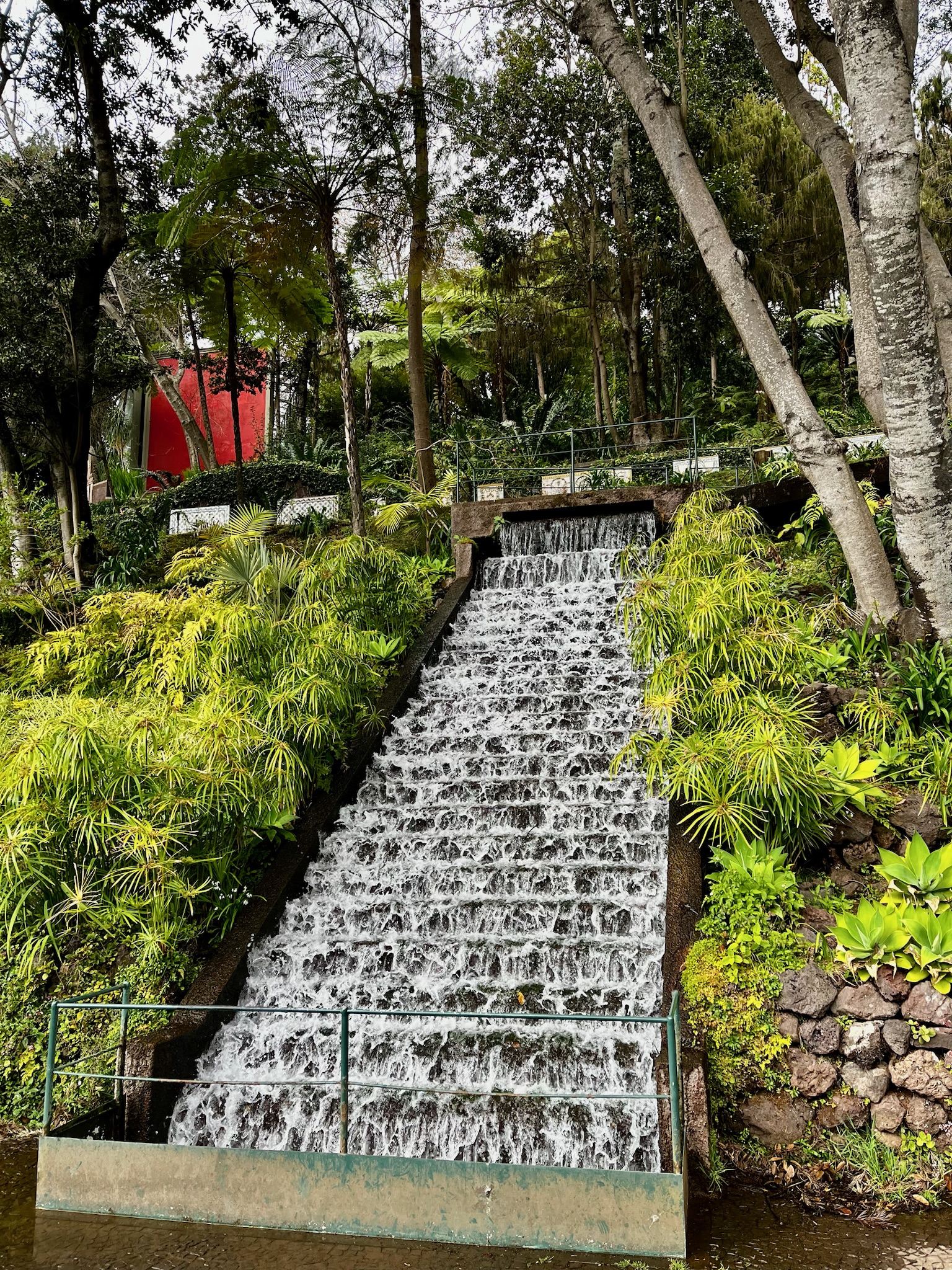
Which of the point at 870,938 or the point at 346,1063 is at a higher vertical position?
the point at 870,938

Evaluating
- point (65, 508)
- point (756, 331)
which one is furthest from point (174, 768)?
point (65, 508)

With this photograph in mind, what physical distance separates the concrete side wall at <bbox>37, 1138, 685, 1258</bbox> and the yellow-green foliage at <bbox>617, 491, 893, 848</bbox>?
2322 mm

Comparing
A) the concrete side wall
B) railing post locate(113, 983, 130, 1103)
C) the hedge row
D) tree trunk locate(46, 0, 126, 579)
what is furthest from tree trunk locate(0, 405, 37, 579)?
the concrete side wall

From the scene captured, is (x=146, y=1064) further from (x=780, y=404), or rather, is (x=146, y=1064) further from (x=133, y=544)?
(x=133, y=544)

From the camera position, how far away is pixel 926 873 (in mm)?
5242

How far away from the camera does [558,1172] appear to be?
13.9 feet

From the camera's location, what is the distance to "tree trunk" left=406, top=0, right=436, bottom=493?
44.2ft

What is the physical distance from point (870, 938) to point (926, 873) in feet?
1.82

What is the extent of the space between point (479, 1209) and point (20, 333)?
12947 millimetres

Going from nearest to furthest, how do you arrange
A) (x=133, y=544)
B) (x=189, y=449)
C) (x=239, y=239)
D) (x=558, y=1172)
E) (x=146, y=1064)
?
(x=558, y=1172) < (x=146, y=1064) < (x=239, y=239) < (x=133, y=544) < (x=189, y=449)

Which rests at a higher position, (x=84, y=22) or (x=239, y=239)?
(x=84, y=22)

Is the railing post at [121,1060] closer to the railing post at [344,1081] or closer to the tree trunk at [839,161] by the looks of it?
the railing post at [344,1081]

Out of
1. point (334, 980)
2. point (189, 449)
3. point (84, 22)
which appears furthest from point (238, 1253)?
point (189, 449)

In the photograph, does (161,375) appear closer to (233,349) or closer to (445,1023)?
(233,349)
